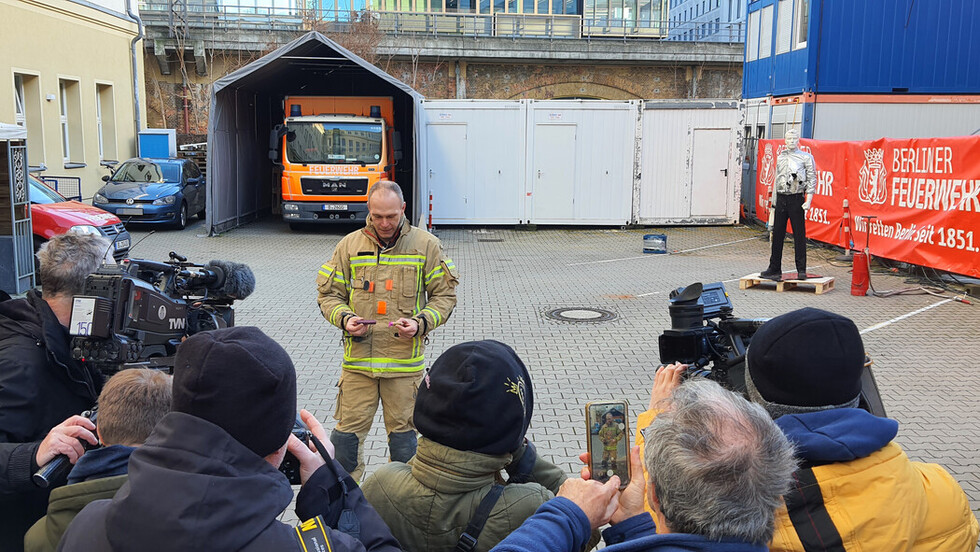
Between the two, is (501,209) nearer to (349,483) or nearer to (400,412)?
(400,412)

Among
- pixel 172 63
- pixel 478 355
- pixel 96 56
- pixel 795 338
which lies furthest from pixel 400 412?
pixel 172 63

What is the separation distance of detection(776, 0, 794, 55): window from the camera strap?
67.2 feet

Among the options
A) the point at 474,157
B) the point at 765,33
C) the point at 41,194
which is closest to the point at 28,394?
the point at 41,194

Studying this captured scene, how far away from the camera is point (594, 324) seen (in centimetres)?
1034

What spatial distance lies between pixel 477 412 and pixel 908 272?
1282 centimetres

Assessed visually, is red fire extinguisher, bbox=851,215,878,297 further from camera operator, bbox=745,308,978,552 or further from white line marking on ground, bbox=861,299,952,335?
camera operator, bbox=745,308,978,552

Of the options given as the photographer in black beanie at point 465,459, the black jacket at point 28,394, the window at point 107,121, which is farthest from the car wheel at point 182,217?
the photographer in black beanie at point 465,459

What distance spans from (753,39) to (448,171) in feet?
32.5

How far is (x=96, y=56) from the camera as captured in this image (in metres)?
24.2

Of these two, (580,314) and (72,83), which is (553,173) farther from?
(72,83)

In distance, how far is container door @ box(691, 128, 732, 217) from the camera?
20.1m

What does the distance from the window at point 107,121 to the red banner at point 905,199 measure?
20101 millimetres

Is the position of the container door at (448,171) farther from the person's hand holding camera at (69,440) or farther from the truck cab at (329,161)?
the person's hand holding camera at (69,440)

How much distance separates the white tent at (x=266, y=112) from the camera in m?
17.9
